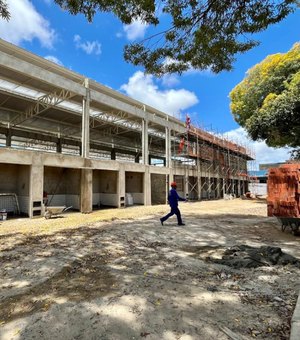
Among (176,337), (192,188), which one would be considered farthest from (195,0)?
(192,188)

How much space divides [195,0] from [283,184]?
6894mm

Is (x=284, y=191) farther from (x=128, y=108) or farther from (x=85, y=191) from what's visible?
(x=128, y=108)

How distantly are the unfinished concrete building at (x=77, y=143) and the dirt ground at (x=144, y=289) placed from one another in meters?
7.01

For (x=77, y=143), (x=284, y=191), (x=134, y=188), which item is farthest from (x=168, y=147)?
(x=284, y=191)

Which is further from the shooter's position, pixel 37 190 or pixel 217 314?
pixel 37 190

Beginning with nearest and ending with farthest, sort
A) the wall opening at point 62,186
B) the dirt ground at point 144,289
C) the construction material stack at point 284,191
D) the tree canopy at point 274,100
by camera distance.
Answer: the dirt ground at point 144,289
the construction material stack at point 284,191
the tree canopy at point 274,100
the wall opening at point 62,186

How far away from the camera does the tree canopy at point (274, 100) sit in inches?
623

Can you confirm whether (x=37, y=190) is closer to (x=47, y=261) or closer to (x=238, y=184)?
(x=47, y=261)

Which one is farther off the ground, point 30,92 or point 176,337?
point 30,92

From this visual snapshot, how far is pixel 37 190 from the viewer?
40.7ft

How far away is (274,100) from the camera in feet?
54.4

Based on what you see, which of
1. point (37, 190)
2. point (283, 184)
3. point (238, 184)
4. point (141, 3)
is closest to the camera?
point (141, 3)

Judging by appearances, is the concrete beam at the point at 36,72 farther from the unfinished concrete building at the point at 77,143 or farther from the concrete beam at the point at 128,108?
the concrete beam at the point at 128,108

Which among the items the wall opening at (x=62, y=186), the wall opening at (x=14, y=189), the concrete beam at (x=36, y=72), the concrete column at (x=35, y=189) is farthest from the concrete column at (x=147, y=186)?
the wall opening at (x=14, y=189)
